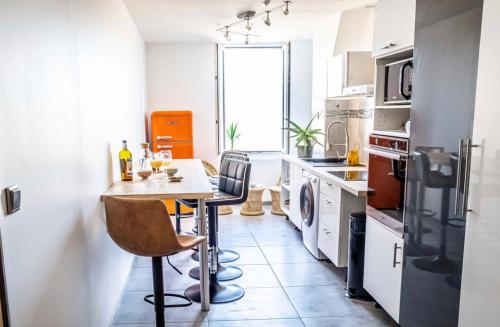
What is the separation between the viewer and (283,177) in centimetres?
522

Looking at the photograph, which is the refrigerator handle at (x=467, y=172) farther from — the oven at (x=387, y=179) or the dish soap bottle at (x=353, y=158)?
the dish soap bottle at (x=353, y=158)

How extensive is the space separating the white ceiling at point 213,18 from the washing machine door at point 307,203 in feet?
5.78

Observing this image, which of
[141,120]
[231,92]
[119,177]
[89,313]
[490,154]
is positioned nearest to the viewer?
[490,154]

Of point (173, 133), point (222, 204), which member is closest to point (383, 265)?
point (222, 204)

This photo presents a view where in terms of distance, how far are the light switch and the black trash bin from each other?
2.28 m

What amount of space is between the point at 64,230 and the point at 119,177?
1438 mm

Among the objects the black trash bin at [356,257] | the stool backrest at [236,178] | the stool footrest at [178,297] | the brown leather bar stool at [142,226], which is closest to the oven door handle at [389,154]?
the black trash bin at [356,257]

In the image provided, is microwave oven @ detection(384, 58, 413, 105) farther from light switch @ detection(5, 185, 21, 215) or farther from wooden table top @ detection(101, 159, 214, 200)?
light switch @ detection(5, 185, 21, 215)

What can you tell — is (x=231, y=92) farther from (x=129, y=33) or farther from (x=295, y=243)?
(x=295, y=243)

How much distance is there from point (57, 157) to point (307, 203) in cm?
271

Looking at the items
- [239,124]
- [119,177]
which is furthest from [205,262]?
[239,124]

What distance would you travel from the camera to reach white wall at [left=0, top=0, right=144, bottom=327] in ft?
4.17

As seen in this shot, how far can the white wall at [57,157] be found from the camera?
1.27m

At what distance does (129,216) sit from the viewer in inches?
85.7
